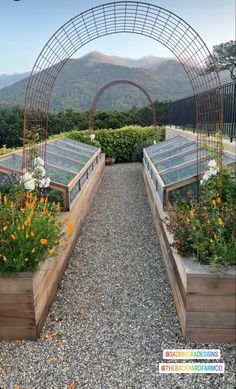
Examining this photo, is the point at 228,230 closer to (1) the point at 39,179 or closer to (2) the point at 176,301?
(2) the point at 176,301

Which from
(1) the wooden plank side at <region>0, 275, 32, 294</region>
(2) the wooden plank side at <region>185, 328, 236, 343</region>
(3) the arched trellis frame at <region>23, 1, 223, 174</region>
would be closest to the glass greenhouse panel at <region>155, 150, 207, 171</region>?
(3) the arched trellis frame at <region>23, 1, 223, 174</region>

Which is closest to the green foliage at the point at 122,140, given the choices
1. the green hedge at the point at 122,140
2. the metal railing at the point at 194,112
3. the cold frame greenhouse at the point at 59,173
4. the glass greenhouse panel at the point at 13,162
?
the green hedge at the point at 122,140

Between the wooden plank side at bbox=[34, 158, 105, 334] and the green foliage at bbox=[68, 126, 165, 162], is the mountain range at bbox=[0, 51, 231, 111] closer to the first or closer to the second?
the green foliage at bbox=[68, 126, 165, 162]

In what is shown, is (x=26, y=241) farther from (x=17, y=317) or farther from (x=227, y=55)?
(x=227, y=55)

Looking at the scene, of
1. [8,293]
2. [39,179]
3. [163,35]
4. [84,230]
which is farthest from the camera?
[84,230]

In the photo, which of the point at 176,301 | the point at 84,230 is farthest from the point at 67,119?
the point at 176,301

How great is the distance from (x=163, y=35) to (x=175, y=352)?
405 centimetres

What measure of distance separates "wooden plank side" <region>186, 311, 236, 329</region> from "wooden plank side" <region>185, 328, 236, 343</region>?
0.11ft

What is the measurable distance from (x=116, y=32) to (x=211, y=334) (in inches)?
159

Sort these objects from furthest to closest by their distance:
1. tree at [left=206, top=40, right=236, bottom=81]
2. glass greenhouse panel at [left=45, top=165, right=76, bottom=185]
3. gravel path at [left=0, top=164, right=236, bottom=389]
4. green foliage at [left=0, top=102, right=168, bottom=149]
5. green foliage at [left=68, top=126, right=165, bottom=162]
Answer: tree at [left=206, top=40, right=236, bottom=81]
green foliage at [left=0, top=102, right=168, bottom=149]
green foliage at [left=68, top=126, right=165, bottom=162]
glass greenhouse panel at [left=45, top=165, right=76, bottom=185]
gravel path at [left=0, top=164, right=236, bottom=389]

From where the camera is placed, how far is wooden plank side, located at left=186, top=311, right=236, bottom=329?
9.14 ft

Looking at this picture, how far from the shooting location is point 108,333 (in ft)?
9.86

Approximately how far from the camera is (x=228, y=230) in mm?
3195

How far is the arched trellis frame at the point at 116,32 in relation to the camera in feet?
14.2
